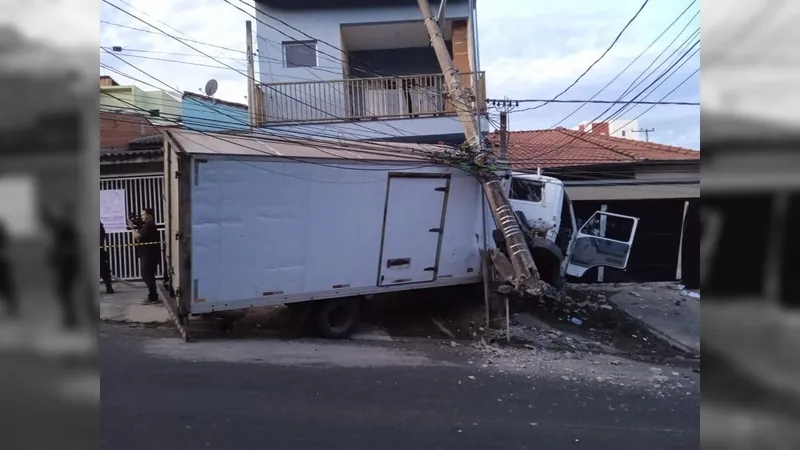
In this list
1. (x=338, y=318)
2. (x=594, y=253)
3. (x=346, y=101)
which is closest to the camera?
(x=338, y=318)

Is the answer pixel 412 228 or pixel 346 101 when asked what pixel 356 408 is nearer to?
pixel 412 228

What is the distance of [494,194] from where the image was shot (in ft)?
31.3

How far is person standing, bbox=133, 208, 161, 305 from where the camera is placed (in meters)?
9.58

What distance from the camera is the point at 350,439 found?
4820mm

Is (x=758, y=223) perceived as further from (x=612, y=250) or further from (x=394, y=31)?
(x=394, y=31)

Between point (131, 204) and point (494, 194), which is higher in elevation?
point (494, 194)

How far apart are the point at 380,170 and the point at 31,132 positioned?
6.12 metres

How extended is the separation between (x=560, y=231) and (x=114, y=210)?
8.70 meters

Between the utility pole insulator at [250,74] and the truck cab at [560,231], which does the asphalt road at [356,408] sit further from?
the utility pole insulator at [250,74]

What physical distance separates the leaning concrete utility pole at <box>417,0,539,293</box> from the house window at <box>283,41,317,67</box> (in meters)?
5.14

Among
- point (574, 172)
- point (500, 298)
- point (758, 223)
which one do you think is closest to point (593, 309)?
point (500, 298)

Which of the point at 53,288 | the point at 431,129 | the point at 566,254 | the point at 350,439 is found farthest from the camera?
the point at 431,129

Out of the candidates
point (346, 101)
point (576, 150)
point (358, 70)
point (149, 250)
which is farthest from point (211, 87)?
point (576, 150)

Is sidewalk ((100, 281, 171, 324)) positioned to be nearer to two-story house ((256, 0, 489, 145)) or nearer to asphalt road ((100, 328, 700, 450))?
asphalt road ((100, 328, 700, 450))
